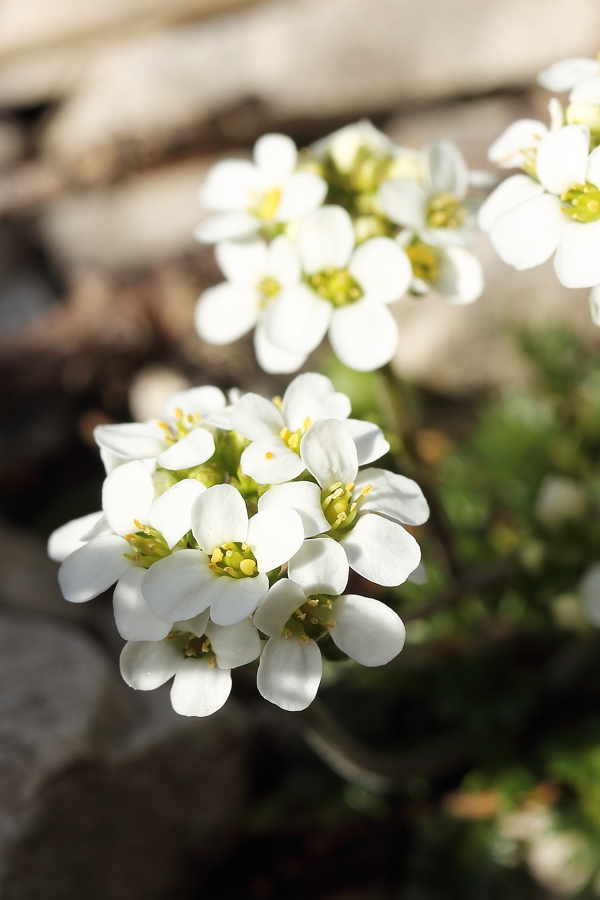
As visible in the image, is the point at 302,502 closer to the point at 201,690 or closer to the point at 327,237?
the point at 201,690

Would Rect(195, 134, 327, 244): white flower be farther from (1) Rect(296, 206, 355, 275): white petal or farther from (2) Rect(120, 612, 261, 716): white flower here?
(2) Rect(120, 612, 261, 716): white flower

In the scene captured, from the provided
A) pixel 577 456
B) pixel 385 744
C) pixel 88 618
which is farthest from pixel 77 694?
pixel 577 456

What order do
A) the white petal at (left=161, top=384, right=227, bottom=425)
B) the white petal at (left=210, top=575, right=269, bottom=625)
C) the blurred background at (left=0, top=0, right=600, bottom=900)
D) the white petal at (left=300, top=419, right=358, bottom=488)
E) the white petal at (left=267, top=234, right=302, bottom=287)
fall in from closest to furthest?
the white petal at (left=210, top=575, right=269, bottom=625) → the white petal at (left=300, top=419, right=358, bottom=488) → the white petal at (left=161, top=384, right=227, bottom=425) → the white petal at (left=267, top=234, right=302, bottom=287) → the blurred background at (left=0, top=0, right=600, bottom=900)

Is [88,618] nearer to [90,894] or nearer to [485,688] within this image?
[90,894]

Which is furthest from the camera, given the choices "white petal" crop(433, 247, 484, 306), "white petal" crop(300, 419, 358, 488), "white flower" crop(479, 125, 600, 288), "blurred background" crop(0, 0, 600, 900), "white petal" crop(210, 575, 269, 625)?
"blurred background" crop(0, 0, 600, 900)

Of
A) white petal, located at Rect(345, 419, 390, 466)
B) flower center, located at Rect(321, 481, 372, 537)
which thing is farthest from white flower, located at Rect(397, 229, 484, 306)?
flower center, located at Rect(321, 481, 372, 537)

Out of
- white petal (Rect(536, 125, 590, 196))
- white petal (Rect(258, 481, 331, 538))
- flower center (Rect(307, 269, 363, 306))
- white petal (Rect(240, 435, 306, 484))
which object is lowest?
white petal (Rect(258, 481, 331, 538))
